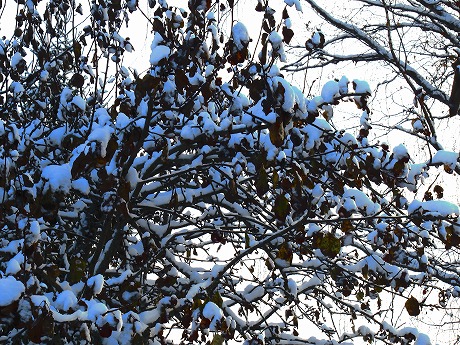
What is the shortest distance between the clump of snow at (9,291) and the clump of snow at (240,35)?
164cm

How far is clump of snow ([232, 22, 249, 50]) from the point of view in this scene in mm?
2873

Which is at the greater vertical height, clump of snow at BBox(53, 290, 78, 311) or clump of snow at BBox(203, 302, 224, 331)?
clump of snow at BBox(203, 302, 224, 331)

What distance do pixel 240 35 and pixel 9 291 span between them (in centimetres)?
172

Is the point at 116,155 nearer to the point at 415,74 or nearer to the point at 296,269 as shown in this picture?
the point at 296,269

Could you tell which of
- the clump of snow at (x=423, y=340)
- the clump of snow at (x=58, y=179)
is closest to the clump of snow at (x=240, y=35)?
the clump of snow at (x=58, y=179)

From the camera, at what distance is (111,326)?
8.14 ft

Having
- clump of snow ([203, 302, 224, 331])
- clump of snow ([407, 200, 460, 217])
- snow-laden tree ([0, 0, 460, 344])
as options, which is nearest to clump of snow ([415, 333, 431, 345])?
snow-laden tree ([0, 0, 460, 344])

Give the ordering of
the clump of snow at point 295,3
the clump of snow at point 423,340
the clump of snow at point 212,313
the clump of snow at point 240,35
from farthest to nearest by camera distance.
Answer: the clump of snow at point 423,340, the clump of snow at point 295,3, the clump of snow at point 240,35, the clump of snow at point 212,313

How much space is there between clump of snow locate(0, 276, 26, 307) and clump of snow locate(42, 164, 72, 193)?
57 cm

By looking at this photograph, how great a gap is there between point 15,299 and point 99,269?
159 centimetres

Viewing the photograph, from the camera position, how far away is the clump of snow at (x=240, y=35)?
Answer: 2.87 meters

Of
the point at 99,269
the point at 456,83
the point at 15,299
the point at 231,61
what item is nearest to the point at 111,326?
the point at 15,299

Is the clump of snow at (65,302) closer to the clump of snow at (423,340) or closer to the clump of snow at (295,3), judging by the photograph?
the clump of snow at (295,3)

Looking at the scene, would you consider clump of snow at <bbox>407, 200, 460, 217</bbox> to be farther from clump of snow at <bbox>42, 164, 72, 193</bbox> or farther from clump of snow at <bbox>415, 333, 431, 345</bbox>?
clump of snow at <bbox>42, 164, 72, 193</bbox>
